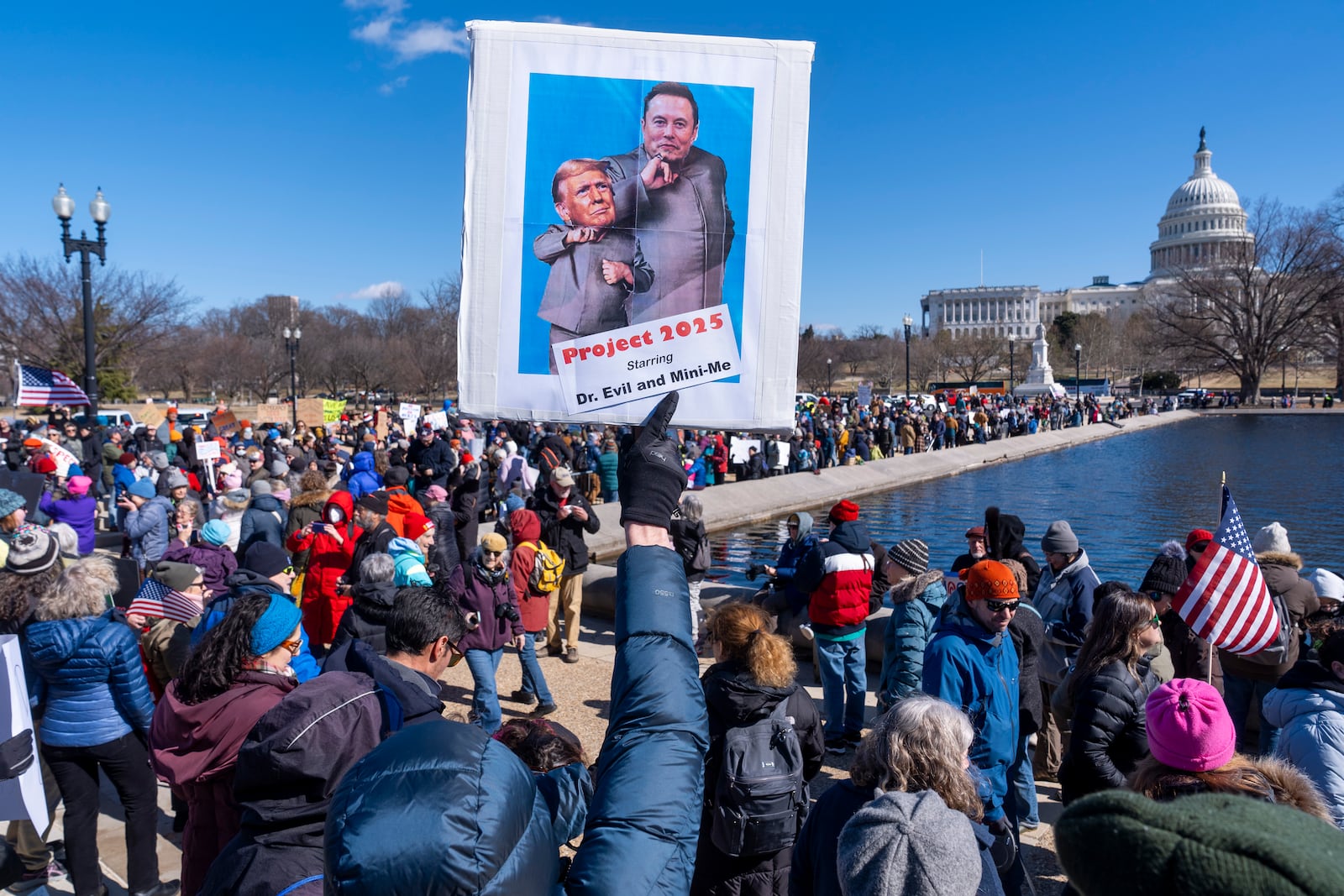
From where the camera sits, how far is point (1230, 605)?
473cm

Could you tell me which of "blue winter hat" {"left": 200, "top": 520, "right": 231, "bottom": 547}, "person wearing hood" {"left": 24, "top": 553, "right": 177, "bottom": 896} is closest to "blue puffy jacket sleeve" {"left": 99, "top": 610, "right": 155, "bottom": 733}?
"person wearing hood" {"left": 24, "top": 553, "right": 177, "bottom": 896}

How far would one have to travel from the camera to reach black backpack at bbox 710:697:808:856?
320cm

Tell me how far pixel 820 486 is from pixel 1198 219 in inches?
5877

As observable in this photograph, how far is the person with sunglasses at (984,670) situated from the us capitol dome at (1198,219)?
6010 inches

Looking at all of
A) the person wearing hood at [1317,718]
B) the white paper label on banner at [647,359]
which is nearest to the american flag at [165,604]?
the white paper label on banner at [647,359]

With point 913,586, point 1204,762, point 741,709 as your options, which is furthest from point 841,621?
point 1204,762

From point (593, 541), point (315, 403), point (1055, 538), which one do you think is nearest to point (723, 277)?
point (1055, 538)

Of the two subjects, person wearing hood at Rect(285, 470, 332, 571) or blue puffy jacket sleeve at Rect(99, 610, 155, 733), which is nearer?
blue puffy jacket sleeve at Rect(99, 610, 155, 733)

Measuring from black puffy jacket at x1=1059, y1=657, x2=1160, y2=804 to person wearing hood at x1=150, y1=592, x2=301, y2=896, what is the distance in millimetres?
3091

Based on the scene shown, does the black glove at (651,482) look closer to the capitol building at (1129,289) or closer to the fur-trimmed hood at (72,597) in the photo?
the fur-trimmed hood at (72,597)

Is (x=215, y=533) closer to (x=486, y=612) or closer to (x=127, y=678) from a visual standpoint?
(x=486, y=612)

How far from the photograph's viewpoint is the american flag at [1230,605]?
4.71 meters

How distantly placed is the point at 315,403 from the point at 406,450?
12.3 meters

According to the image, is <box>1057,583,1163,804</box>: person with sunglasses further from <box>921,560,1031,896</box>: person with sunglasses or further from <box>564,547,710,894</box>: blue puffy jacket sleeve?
<box>564,547,710,894</box>: blue puffy jacket sleeve
